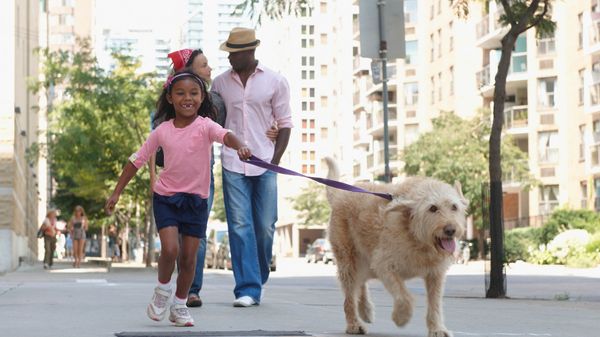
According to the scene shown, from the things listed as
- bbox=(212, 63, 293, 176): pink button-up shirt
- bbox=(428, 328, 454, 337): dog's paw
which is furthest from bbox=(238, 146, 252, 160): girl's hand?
bbox=(212, 63, 293, 176): pink button-up shirt

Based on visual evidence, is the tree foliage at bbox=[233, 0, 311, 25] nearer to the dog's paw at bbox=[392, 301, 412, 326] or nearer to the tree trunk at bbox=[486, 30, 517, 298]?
the tree trunk at bbox=[486, 30, 517, 298]

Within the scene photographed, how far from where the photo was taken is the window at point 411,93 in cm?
8426

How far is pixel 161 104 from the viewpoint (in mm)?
8297

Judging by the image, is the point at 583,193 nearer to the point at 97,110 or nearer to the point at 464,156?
the point at 464,156

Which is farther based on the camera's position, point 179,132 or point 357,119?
point 357,119

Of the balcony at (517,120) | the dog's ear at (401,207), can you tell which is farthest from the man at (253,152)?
the balcony at (517,120)

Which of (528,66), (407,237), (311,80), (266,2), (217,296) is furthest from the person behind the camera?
(311,80)

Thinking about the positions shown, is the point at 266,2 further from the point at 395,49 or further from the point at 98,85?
the point at 98,85

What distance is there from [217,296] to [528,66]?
2153 inches

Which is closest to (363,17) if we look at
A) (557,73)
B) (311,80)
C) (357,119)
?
(557,73)

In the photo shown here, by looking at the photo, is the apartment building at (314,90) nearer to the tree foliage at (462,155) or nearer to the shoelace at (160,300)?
the tree foliage at (462,155)

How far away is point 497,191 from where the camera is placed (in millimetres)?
14836

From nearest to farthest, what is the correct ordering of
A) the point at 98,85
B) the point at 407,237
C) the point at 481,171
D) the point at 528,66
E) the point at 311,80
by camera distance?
the point at 407,237 → the point at 98,85 → the point at 481,171 → the point at 528,66 → the point at 311,80

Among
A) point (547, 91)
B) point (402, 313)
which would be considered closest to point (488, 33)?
point (547, 91)
